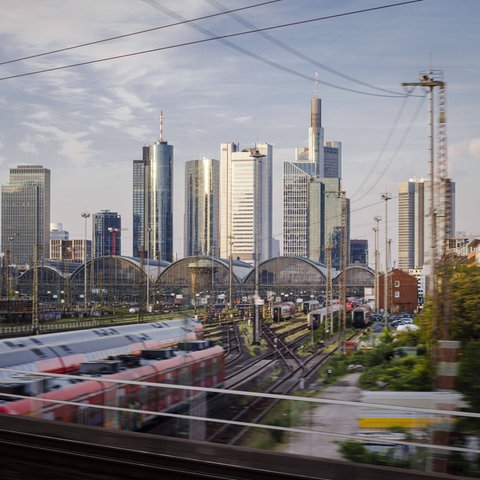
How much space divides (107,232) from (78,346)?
53.7 ft

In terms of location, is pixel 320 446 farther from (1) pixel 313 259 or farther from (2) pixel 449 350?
(1) pixel 313 259

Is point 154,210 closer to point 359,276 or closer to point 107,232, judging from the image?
point 107,232

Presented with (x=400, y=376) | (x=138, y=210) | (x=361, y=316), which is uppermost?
(x=138, y=210)

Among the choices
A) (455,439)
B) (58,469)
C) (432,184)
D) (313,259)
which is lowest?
(58,469)

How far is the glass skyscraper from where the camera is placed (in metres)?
28.4

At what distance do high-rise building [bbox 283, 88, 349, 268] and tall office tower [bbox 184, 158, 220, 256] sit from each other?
12.6 feet

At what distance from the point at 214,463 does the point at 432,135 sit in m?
9.03

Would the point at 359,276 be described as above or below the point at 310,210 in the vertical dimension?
below

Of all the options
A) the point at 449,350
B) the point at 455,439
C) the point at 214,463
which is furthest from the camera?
the point at 449,350

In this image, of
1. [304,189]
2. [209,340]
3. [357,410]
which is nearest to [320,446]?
[357,410]

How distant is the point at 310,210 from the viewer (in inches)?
837

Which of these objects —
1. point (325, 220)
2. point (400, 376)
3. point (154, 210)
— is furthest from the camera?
point (154, 210)

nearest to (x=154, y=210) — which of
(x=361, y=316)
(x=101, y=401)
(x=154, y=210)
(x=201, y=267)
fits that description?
(x=154, y=210)

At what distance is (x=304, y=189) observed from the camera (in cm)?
2145
